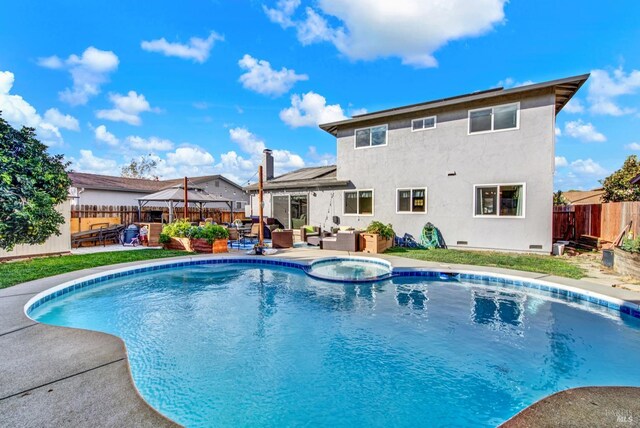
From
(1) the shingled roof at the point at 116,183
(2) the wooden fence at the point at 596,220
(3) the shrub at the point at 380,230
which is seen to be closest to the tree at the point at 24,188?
(3) the shrub at the point at 380,230

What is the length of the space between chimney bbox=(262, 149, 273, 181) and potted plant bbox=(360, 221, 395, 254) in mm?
8549

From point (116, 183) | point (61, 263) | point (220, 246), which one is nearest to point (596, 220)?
point (220, 246)

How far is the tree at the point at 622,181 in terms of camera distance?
1752 cm

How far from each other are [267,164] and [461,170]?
425 inches

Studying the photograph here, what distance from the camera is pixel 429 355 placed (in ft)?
14.2

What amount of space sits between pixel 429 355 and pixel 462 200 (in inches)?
346

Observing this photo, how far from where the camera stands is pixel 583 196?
1069 inches

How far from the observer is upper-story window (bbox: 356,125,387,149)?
13.6 meters

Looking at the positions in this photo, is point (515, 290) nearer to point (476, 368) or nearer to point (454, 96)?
point (476, 368)

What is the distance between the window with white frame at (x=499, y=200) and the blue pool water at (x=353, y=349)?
4.68 m

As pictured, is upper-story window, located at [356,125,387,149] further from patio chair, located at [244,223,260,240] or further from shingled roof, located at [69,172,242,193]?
shingled roof, located at [69,172,242,193]

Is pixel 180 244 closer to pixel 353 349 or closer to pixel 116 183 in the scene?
pixel 353 349

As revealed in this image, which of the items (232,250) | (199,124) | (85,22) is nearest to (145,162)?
(199,124)

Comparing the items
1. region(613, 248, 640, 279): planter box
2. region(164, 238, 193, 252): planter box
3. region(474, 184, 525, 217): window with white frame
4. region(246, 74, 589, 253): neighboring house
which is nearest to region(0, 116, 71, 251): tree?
region(164, 238, 193, 252): planter box
